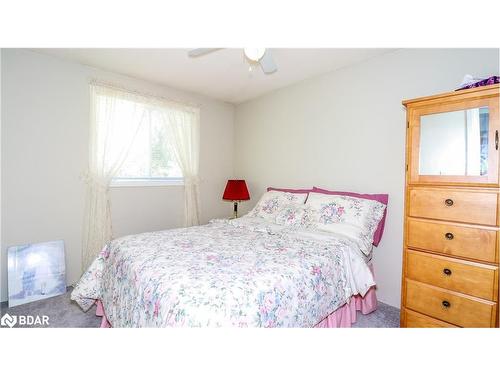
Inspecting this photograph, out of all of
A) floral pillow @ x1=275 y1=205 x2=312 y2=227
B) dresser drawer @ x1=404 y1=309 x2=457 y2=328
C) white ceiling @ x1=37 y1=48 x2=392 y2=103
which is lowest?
dresser drawer @ x1=404 y1=309 x2=457 y2=328

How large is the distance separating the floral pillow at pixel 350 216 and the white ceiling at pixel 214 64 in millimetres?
1376

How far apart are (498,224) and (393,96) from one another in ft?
4.62

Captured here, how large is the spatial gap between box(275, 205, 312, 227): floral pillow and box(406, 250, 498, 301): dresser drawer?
93cm

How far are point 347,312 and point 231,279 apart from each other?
3.68 feet

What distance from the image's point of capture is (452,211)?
1435 mm

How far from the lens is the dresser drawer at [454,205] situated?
4.33ft

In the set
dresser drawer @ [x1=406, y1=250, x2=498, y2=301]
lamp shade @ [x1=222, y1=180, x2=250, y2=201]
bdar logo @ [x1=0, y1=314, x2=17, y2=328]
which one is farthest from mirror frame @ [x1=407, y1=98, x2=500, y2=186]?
bdar logo @ [x1=0, y1=314, x2=17, y2=328]

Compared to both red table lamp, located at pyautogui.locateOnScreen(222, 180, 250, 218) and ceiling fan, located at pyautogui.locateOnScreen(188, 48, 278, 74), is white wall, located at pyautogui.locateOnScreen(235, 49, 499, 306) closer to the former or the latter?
red table lamp, located at pyautogui.locateOnScreen(222, 180, 250, 218)

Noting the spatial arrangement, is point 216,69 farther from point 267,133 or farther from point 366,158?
point 366,158

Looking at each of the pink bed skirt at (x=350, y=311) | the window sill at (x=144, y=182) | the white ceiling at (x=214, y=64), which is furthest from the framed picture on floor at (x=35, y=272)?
the pink bed skirt at (x=350, y=311)

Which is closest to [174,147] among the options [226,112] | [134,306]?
[226,112]

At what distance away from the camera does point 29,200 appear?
2365 millimetres

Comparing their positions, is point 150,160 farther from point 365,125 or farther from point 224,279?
point 365,125

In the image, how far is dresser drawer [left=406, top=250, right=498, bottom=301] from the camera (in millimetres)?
1312
